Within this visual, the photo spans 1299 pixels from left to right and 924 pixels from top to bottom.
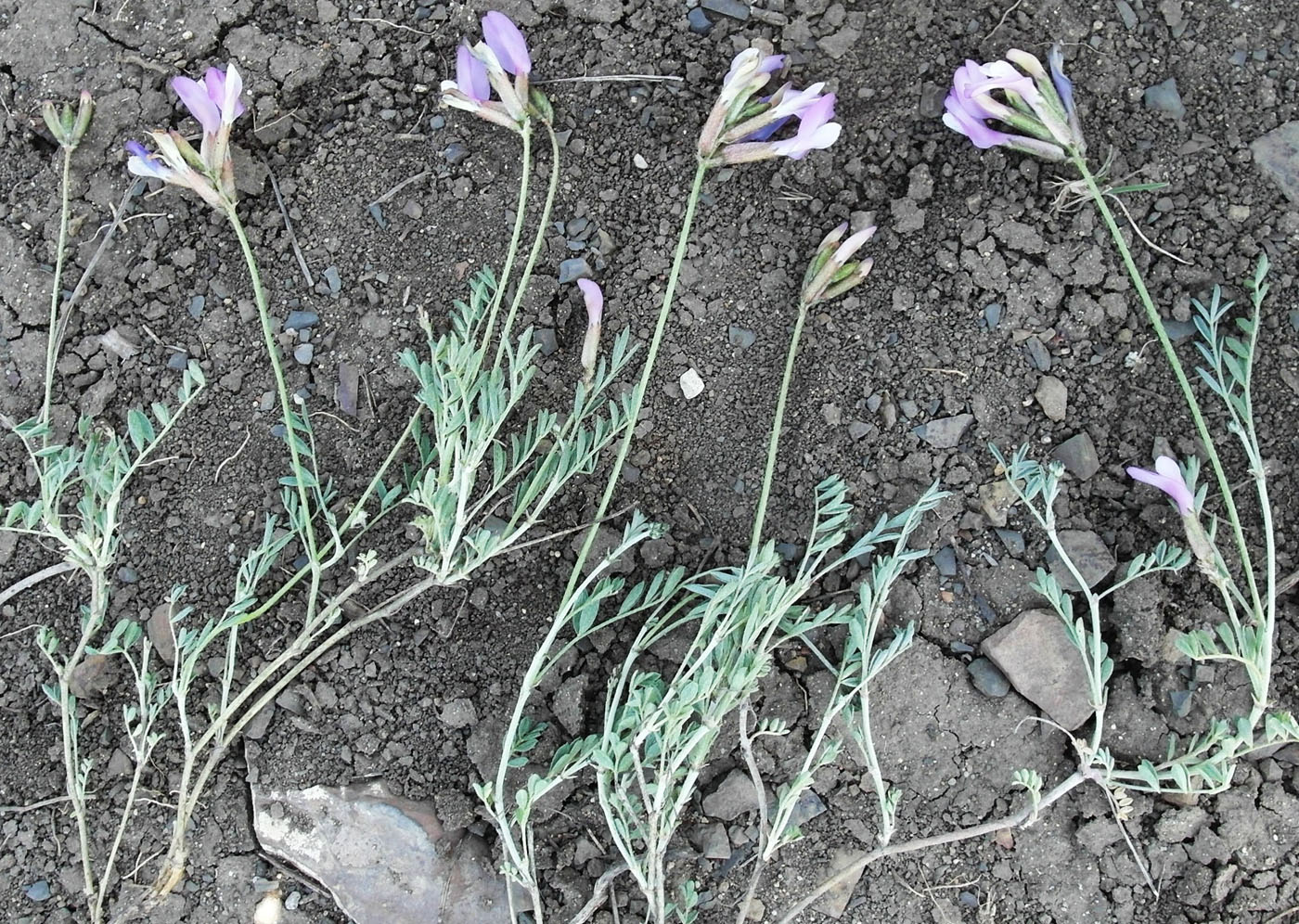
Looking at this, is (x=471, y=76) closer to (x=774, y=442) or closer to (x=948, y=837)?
(x=774, y=442)

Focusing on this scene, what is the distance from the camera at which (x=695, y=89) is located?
9.21 feet

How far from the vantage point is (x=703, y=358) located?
8.98ft

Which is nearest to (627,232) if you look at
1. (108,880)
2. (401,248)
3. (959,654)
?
(401,248)

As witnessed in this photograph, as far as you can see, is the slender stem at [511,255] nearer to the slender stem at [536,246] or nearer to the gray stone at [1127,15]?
the slender stem at [536,246]

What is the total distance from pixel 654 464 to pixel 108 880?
1.58 m

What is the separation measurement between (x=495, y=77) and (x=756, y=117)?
561 millimetres

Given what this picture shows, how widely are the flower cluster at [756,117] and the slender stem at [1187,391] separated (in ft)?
1.85

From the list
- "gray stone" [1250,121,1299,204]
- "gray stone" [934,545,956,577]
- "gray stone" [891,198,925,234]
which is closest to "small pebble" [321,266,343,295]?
"gray stone" [891,198,925,234]

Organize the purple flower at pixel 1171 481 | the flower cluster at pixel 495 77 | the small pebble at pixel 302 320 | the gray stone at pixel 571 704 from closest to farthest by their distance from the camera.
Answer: the purple flower at pixel 1171 481, the flower cluster at pixel 495 77, the gray stone at pixel 571 704, the small pebble at pixel 302 320

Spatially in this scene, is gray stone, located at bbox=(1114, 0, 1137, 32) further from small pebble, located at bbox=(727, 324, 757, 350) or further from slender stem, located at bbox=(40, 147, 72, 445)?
slender stem, located at bbox=(40, 147, 72, 445)

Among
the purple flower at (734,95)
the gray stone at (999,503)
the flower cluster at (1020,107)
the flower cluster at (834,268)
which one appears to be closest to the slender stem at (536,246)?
the purple flower at (734,95)

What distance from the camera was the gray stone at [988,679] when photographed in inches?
102

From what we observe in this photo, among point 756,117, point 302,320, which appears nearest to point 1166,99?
point 756,117

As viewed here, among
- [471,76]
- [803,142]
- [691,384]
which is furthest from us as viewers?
[691,384]
